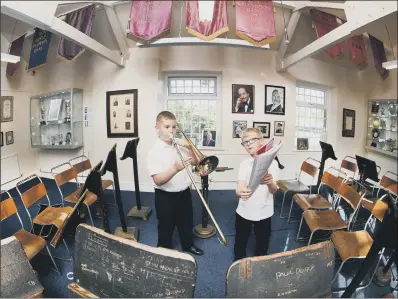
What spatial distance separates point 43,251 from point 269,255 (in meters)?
2.45

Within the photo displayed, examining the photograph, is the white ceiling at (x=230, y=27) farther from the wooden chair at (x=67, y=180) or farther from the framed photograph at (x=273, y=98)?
the wooden chair at (x=67, y=180)

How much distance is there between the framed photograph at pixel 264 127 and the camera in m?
1.03

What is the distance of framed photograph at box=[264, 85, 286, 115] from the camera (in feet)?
3.35

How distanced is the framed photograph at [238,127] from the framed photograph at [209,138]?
0.10 metres

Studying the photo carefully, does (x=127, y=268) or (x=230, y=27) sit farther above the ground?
(x=230, y=27)

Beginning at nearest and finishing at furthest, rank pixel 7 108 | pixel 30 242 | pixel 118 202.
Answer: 1. pixel 7 108
2. pixel 118 202
3. pixel 30 242

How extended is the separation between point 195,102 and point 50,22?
781 mm

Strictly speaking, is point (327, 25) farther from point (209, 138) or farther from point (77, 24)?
point (77, 24)

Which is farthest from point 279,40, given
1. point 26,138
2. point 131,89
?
point 26,138

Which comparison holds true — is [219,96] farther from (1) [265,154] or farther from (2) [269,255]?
(2) [269,255]

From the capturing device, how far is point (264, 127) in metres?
1.05

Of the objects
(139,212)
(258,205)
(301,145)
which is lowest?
(139,212)

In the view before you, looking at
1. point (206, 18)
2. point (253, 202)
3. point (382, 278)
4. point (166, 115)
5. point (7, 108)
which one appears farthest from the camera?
point (382, 278)

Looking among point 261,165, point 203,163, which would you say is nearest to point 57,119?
point 203,163
